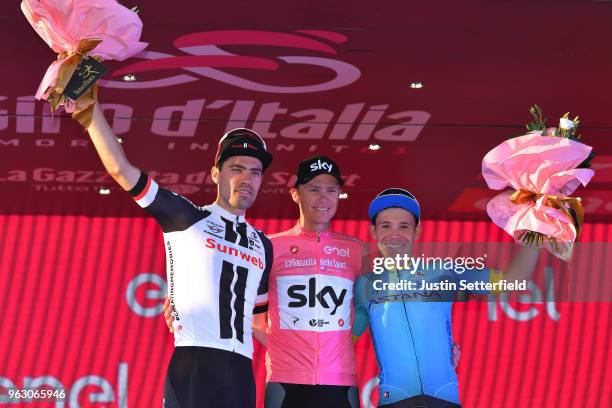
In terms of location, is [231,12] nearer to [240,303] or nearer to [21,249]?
[240,303]

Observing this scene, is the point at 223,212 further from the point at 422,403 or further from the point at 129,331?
the point at 129,331

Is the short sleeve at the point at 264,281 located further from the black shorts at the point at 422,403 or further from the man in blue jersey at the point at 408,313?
the black shorts at the point at 422,403

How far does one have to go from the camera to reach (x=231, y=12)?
237 inches

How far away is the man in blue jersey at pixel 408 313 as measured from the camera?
484 cm

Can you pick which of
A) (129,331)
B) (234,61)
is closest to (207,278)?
(234,61)

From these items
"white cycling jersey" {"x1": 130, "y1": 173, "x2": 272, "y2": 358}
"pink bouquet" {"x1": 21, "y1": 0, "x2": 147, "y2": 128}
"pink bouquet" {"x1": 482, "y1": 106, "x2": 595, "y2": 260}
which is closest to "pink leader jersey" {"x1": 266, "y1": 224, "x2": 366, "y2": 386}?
"white cycling jersey" {"x1": 130, "y1": 173, "x2": 272, "y2": 358}

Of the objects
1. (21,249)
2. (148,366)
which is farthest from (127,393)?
(21,249)

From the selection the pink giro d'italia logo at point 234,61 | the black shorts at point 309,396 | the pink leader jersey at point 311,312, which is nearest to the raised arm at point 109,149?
the pink leader jersey at point 311,312

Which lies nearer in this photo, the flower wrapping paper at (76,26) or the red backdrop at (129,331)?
the flower wrapping paper at (76,26)

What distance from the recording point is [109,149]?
14.0 feet

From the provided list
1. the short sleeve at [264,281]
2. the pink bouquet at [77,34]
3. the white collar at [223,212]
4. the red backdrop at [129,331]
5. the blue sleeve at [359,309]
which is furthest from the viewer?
the red backdrop at [129,331]

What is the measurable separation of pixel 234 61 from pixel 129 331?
2691mm

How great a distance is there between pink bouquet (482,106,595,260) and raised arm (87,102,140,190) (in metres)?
1.63

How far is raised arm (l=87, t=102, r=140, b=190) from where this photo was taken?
4.23m
